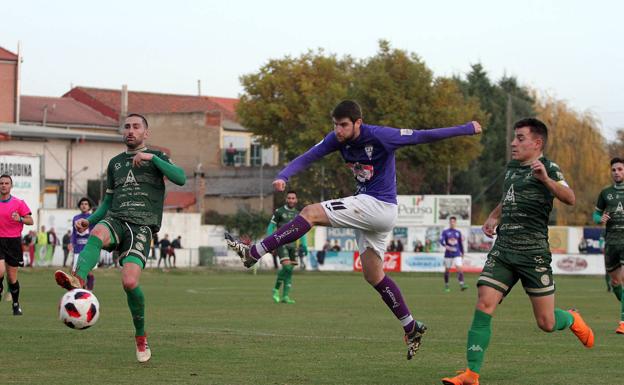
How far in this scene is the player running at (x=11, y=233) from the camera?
20266 millimetres

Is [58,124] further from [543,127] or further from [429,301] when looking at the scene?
[543,127]

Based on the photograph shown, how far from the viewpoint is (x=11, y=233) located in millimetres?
20375

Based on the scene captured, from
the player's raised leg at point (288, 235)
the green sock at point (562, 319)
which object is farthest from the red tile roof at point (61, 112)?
the green sock at point (562, 319)

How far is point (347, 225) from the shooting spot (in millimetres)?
11219

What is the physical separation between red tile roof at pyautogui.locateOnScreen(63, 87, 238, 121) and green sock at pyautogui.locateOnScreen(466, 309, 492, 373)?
9048 cm

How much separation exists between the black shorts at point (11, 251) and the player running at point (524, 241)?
1228cm

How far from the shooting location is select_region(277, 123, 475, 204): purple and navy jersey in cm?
1138

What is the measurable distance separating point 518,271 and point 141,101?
99.2m

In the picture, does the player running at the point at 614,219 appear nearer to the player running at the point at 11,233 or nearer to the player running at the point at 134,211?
the player running at the point at 134,211

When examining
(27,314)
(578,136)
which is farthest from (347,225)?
(578,136)

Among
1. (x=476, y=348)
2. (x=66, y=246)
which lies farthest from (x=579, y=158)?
(x=476, y=348)

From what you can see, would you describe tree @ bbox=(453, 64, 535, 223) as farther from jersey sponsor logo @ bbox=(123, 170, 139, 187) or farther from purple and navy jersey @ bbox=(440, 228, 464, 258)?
jersey sponsor logo @ bbox=(123, 170, 139, 187)

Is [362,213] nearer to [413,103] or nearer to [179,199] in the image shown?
[413,103]

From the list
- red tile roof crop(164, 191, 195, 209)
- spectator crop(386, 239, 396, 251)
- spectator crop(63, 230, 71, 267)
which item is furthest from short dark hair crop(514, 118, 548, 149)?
red tile roof crop(164, 191, 195, 209)
